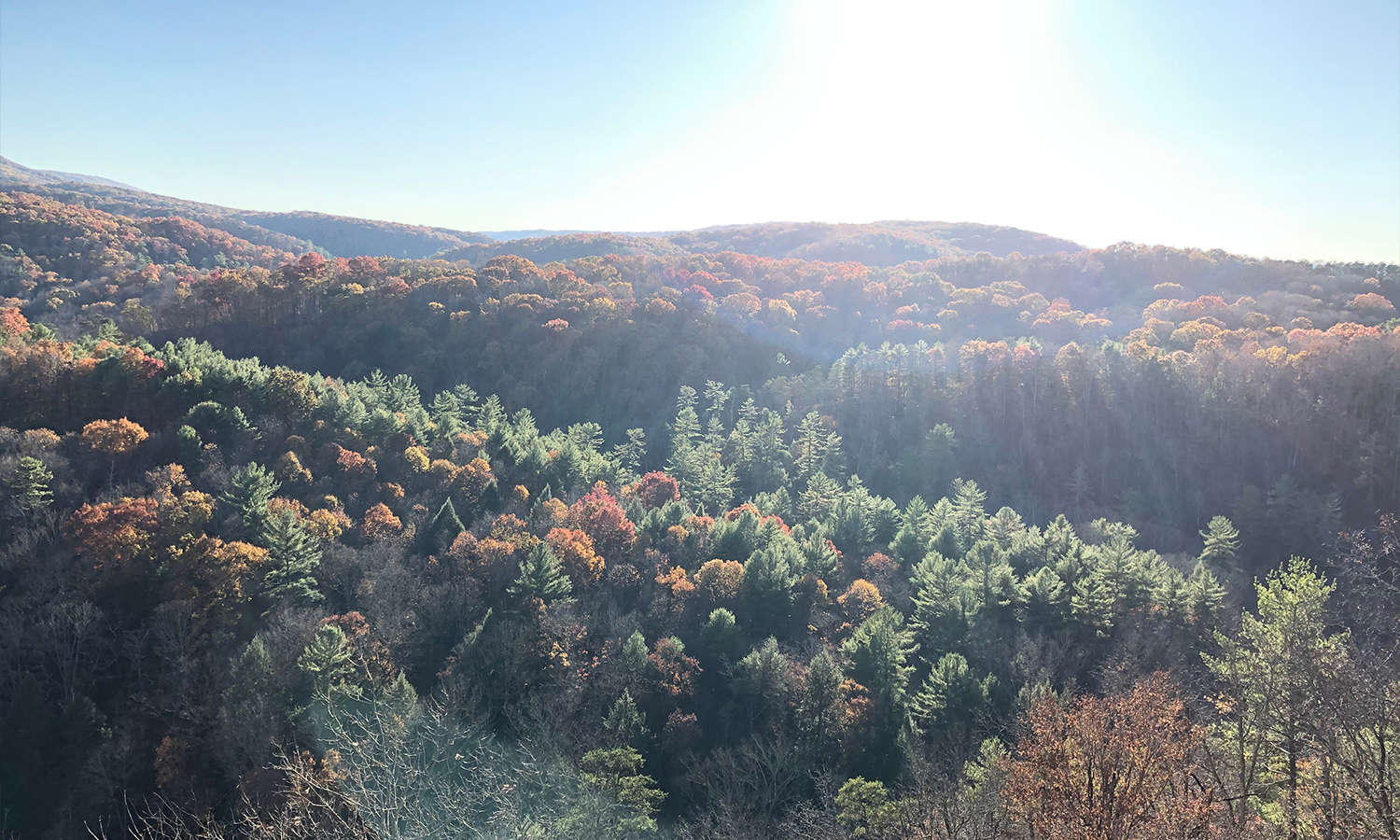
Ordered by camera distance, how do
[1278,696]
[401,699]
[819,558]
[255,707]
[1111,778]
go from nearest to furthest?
[1111,778], [1278,696], [255,707], [401,699], [819,558]

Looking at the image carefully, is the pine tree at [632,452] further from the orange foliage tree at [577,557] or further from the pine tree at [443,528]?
the pine tree at [443,528]

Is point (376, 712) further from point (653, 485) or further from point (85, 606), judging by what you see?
point (653, 485)

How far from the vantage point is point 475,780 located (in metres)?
22.2

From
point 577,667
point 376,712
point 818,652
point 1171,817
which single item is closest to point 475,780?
point 376,712

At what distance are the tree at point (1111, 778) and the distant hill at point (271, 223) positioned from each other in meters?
163

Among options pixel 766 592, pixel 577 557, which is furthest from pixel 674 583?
pixel 577 557

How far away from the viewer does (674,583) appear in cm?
3809

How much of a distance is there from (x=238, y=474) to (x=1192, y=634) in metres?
49.8

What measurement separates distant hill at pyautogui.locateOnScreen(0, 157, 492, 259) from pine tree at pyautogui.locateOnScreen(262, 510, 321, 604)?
13507 cm

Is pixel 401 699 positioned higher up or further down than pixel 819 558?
further down

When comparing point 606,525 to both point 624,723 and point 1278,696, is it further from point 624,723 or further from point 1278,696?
point 1278,696

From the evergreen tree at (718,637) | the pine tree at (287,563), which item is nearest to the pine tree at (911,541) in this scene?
the evergreen tree at (718,637)

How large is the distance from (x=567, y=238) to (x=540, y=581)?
142 m

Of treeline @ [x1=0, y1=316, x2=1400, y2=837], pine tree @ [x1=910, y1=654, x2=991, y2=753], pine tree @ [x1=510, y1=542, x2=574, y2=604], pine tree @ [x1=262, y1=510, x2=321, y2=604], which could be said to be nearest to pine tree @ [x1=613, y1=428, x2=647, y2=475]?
treeline @ [x1=0, y1=316, x2=1400, y2=837]
